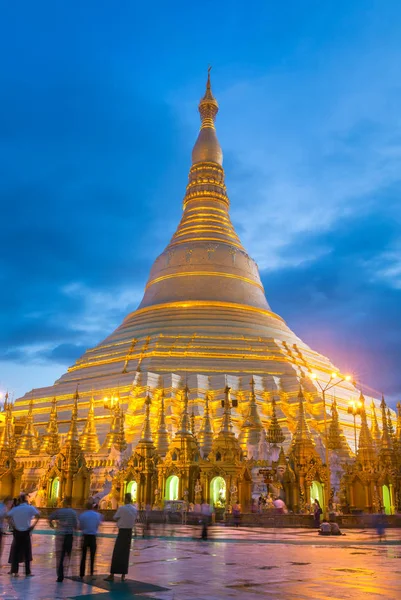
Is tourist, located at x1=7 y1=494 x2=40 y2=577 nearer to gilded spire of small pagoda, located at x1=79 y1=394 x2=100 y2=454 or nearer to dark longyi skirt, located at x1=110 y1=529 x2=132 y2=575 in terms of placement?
dark longyi skirt, located at x1=110 y1=529 x2=132 y2=575

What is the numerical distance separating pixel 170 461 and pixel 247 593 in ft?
75.5

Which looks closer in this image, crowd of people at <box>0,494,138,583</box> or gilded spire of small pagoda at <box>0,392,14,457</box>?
crowd of people at <box>0,494,138,583</box>

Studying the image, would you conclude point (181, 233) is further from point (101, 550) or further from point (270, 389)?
point (101, 550)

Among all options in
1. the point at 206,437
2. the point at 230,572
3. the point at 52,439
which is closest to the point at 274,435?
the point at 206,437

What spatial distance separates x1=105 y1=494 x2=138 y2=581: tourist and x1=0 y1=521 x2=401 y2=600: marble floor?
8.2 inches

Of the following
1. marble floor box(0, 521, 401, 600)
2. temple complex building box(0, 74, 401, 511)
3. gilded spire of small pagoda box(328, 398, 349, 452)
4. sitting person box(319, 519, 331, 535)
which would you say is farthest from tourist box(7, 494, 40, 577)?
gilded spire of small pagoda box(328, 398, 349, 452)

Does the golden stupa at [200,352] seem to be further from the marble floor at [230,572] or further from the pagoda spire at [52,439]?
the marble floor at [230,572]

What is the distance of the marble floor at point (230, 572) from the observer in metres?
7.88

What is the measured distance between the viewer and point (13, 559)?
963cm

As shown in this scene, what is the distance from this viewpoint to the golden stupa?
41719mm

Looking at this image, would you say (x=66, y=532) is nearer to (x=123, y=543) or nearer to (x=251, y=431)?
(x=123, y=543)

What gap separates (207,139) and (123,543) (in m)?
58.5

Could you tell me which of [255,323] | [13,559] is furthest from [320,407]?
[13,559]

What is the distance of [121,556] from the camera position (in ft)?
30.2
